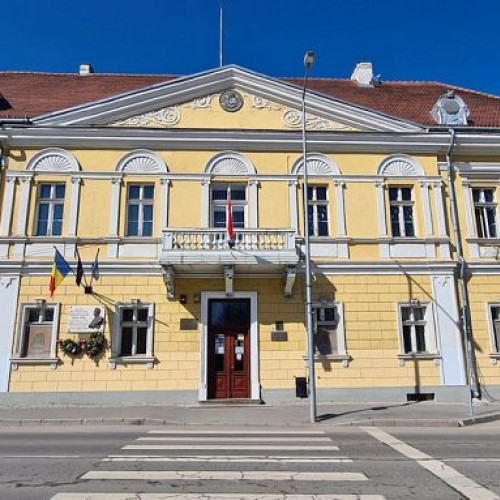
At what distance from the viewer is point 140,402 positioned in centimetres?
1405

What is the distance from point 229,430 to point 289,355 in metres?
4.72

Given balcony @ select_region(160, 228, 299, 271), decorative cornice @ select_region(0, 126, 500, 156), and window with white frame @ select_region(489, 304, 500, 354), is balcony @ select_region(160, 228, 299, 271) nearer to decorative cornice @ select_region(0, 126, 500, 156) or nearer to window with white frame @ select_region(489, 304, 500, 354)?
decorative cornice @ select_region(0, 126, 500, 156)

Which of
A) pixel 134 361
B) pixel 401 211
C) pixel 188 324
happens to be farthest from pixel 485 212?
pixel 134 361

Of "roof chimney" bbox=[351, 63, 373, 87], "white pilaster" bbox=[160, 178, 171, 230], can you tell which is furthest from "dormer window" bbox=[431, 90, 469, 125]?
"white pilaster" bbox=[160, 178, 171, 230]

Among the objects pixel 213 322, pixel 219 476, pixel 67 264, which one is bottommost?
pixel 219 476

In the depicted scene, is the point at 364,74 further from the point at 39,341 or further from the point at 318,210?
the point at 39,341

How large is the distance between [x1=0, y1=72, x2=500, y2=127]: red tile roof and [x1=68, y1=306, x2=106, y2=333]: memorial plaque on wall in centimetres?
710

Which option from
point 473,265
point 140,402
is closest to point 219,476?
point 140,402

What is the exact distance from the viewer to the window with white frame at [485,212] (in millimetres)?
16391

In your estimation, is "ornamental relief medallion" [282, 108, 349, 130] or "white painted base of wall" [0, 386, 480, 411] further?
"ornamental relief medallion" [282, 108, 349, 130]

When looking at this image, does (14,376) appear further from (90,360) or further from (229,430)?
(229,430)

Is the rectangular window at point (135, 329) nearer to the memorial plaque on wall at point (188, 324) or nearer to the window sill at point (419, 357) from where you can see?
the memorial plaque on wall at point (188, 324)

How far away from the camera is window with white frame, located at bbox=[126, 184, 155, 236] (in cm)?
1547

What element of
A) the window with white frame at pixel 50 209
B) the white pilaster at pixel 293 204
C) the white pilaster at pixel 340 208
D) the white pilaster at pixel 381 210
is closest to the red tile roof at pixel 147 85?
the window with white frame at pixel 50 209
